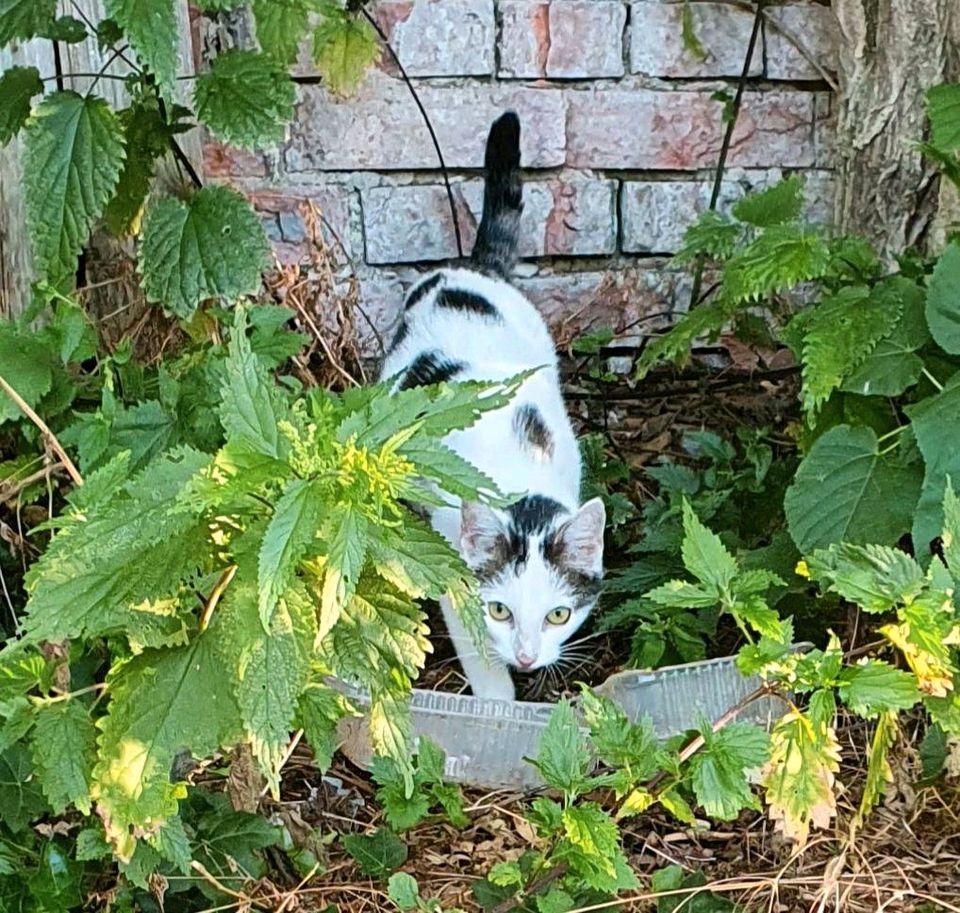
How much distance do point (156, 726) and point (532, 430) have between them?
2.95 feet

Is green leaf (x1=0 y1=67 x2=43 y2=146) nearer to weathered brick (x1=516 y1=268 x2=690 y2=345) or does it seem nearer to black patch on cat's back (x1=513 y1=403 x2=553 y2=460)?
black patch on cat's back (x1=513 y1=403 x2=553 y2=460)

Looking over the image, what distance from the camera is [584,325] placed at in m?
2.10

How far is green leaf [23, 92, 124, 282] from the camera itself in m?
1.27

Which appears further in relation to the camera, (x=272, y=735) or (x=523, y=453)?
(x=523, y=453)

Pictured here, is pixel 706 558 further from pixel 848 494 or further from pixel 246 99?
pixel 246 99

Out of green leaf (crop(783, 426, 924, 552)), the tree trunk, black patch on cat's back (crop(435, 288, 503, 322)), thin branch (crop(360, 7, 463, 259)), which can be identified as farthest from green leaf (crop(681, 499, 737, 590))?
thin branch (crop(360, 7, 463, 259))

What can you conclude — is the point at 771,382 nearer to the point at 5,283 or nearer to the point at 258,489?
the point at 5,283

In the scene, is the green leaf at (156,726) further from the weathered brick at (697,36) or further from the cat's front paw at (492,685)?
the weathered brick at (697,36)

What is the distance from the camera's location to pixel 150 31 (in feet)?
3.64

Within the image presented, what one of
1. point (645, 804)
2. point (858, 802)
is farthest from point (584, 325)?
point (645, 804)

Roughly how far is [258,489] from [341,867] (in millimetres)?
539

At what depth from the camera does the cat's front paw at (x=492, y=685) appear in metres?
1.54

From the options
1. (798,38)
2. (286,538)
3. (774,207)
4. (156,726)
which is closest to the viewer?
(286,538)

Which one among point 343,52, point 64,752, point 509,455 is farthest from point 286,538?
point 343,52
